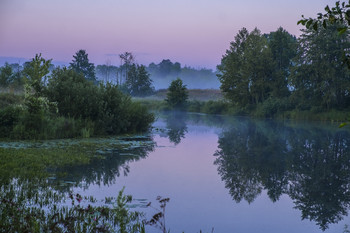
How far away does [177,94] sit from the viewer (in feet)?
218

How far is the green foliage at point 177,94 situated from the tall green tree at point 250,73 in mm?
8907

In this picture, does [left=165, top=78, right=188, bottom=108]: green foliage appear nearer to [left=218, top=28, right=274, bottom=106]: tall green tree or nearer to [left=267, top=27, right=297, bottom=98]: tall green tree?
[left=218, top=28, right=274, bottom=106]: tall green tree

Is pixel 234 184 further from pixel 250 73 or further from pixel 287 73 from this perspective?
pixel 287 73

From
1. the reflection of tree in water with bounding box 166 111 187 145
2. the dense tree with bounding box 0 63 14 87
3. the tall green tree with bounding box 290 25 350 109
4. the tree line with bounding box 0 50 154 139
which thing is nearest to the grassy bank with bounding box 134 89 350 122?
the tall green tree with bounding box 290 25 350 109

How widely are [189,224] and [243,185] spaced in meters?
4.08

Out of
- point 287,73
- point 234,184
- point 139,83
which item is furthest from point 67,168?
point 139,83

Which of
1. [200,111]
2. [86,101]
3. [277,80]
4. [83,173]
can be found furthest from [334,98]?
[83,173]

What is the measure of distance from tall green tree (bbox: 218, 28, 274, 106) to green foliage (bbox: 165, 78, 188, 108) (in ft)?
29.2

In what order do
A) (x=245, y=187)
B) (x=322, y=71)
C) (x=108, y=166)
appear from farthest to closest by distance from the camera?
1. (x=322, y=71)
2. (x=108, y=166)
3. (x=245, y=187)

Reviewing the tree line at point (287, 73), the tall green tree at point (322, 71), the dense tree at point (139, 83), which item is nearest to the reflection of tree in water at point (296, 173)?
the tree line at point (287, 73)

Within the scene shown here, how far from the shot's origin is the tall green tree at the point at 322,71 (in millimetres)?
43406

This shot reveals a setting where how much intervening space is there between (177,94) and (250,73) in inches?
643

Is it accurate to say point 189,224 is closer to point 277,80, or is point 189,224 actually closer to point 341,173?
point 341,173

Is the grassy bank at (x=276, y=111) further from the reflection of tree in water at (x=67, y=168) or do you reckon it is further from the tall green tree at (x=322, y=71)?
the reflection of tree in water at (x=67, y=168)
